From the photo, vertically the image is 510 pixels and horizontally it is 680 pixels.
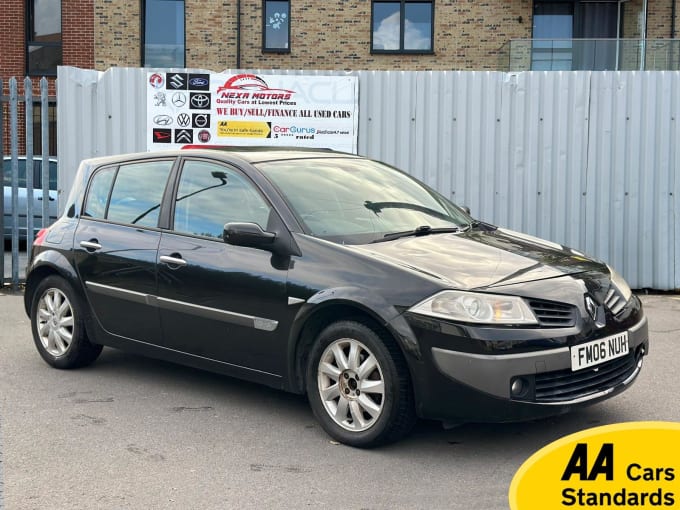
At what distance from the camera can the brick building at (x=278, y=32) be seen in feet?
71.3

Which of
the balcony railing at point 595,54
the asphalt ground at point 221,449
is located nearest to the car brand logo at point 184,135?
the asphalt ground at point 221,449

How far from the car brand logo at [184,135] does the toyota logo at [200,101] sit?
0.97ft

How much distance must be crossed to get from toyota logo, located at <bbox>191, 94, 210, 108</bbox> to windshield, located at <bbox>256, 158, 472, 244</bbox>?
4433 mm

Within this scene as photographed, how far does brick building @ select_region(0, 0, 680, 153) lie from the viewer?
71.3 feet

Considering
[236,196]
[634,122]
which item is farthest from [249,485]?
[634,122]

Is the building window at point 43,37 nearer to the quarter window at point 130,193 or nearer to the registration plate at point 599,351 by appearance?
the quarter window at point 130,193

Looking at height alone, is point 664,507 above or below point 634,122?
below

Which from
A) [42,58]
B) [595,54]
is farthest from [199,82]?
[42,58]

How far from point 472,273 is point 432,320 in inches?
15.7

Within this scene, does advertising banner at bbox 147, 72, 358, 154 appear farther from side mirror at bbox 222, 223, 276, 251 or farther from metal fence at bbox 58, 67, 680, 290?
side mirror at bbox 222, 223, 276, 251

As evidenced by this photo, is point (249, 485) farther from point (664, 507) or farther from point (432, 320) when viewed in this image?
point (664, 507)

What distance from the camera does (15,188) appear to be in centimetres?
1002

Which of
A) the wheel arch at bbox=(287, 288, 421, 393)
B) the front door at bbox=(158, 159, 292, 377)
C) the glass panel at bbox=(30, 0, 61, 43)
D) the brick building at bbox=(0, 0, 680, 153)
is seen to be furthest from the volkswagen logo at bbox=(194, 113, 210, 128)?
the glass panel at bbox=(30, 0, 61, 43)

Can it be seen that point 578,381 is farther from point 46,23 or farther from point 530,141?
point 46,23
